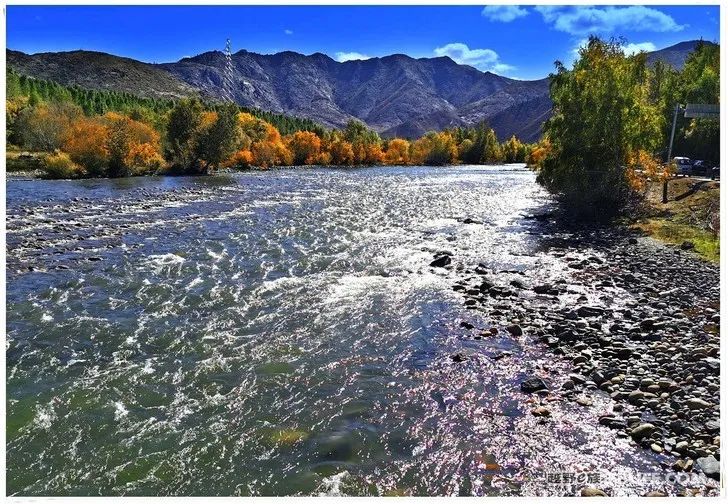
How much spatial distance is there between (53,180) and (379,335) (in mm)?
71931

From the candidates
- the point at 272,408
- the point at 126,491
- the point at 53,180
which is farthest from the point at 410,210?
the point at 53,180

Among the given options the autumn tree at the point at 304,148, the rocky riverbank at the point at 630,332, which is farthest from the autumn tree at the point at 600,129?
the autumn tree at the point at 304,148

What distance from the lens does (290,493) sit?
380 inches

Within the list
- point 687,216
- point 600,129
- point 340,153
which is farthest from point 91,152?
point 340,153

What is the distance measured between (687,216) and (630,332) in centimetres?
2512

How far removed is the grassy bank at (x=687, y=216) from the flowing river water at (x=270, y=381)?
332 inches

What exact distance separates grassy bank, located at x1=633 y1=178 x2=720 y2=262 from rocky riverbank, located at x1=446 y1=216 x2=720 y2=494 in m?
1.98

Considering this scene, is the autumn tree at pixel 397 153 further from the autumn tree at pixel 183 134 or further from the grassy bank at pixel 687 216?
the grassy bank at pixel 687 216

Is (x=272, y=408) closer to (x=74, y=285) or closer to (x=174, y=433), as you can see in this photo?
(x=174, y=433)

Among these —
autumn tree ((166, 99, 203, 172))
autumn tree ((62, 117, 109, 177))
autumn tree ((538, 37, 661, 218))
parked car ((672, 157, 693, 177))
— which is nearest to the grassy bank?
autumn tree ((538, 37, 661, 218))

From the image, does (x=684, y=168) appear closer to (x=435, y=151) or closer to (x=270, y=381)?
(x=270, y=381)

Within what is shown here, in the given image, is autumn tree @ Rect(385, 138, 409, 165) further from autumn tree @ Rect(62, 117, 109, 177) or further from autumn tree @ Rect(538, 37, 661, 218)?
autumn tree @ Rect(538, 37, 661, 218)

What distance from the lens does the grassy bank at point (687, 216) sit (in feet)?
97.5
